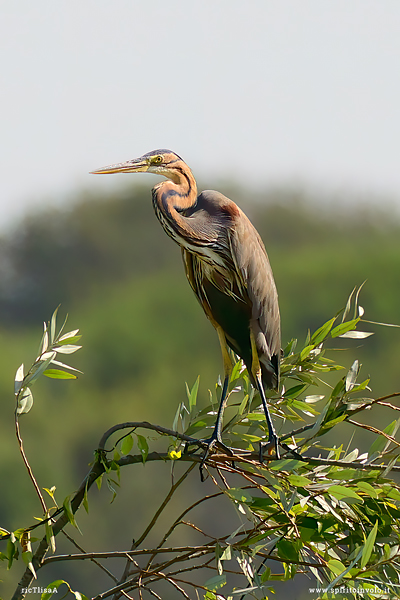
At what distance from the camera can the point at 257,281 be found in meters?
1.54

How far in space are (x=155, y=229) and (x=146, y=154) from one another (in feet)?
40.8

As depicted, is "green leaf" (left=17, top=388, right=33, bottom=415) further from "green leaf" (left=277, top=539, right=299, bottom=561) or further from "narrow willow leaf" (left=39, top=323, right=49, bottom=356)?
"green leaf" (left=277, top=539, right=299, bottom=561)

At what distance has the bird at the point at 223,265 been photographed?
1.43 meters

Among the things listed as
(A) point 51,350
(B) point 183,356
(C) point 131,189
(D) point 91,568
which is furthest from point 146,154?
(C) point 131,189

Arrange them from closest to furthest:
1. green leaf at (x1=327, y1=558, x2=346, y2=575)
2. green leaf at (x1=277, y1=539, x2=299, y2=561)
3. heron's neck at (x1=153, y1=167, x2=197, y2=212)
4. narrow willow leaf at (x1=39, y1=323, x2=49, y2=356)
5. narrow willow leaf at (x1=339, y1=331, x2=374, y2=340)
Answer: green leaf at (x1=327, y1=558, x2=346, y2=575)
green leaf at (x1=277, y1=539, x2=299, y2=561)
narrow willow leaf at (x1=39, y1=323, x2=49, y2=356)
narrow willow leaf at (x1=339, y1=331, x2=374, y2=340)
heron's neck at (x1=153, y1=167, x2=197, y2=212)

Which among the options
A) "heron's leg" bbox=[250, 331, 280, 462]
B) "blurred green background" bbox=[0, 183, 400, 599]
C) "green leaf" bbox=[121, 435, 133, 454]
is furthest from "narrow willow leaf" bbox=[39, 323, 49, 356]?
"blurred green background" bbox=[0, 183, 400, 599]

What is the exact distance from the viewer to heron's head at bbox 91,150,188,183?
141 cm

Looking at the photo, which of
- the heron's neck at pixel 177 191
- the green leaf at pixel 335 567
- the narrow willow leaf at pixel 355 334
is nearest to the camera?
the green leaf at pixel 335 567

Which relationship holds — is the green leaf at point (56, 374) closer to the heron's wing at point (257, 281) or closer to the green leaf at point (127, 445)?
the green leaf at point (127, 445)

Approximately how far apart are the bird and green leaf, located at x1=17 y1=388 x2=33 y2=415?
0.41m

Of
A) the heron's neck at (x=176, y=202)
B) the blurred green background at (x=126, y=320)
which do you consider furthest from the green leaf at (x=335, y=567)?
the blurred green background at (x=126, y=320)

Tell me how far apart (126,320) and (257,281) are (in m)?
10.3

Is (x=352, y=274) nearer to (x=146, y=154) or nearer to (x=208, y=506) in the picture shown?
(x=208, y=506)

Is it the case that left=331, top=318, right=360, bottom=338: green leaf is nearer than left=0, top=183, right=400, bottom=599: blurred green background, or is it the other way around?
left=331, top=318, right=360, bottom=338: green leaf
